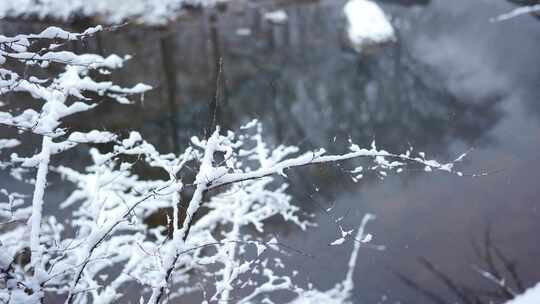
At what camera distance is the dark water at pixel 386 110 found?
848 centimetres

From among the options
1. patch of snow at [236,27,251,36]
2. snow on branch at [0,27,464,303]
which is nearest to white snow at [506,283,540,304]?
snow on branch at [0,27,464,303]

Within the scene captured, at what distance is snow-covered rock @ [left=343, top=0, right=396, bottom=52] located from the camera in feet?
48.6

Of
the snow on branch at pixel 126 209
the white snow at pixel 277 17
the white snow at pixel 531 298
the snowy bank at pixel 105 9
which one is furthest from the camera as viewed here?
the white snow at pixel 277 17

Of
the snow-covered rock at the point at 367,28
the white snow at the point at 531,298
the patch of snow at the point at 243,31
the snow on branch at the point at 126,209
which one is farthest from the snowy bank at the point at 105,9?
the white snow at the point at 531,298

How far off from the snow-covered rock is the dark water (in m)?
0.39

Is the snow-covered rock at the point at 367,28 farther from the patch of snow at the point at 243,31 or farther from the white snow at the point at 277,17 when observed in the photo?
the patch of snow at the point at 243,31

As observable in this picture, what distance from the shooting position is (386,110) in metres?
12.1

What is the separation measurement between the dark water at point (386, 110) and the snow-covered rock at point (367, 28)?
0.39 m

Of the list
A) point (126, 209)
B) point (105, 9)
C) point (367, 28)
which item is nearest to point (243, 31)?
point (367, 28)

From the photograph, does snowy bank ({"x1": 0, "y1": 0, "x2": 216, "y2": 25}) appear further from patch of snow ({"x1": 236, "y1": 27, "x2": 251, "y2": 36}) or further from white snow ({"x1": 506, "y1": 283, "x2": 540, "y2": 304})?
white snow ({"x1": 506, "y1": 283, "x2": 540, "y2": 304})

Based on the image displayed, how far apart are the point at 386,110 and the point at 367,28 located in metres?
3.80

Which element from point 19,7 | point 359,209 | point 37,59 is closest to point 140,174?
point 359,209

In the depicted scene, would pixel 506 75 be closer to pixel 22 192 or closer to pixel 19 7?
pixel 22 192

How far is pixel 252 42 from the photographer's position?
15.2m
